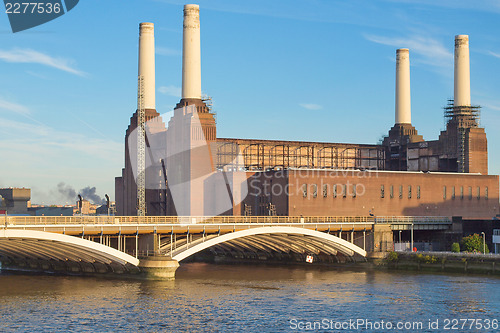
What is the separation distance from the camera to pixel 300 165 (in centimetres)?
14338

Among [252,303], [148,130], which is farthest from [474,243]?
[148,130]

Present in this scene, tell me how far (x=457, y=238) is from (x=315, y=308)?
162 feet

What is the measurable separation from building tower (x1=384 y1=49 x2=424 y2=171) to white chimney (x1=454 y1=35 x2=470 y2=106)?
447 inches

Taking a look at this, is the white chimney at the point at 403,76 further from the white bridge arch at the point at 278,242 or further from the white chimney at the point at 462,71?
the white bridge arch at the point at 278,242

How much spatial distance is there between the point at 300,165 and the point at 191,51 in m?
31.9

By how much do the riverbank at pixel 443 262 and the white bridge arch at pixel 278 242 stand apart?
3905mm

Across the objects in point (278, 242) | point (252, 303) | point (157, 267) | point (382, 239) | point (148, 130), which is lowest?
point (252, 303)

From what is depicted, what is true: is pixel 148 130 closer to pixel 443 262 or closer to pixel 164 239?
pixel 164 239

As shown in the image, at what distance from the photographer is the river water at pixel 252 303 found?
55.8 m

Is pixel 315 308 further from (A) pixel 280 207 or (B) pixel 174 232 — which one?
(A) pixel 280 207

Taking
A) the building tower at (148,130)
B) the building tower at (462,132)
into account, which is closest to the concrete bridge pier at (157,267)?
the building tower at (148,130)

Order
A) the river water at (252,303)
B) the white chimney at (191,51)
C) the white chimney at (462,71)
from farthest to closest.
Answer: the white chimney at (462,71) → the white chimney at (191,51) → the river water at (252,303)

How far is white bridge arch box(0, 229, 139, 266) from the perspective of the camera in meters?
67.7

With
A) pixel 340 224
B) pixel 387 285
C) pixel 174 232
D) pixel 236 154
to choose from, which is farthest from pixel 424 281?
pixel 236 154
